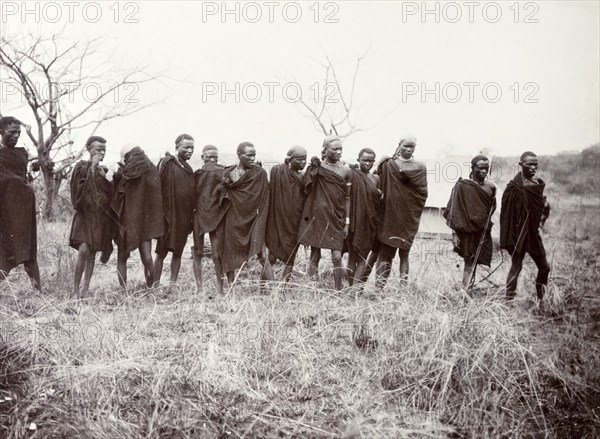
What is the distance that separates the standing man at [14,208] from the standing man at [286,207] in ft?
7.52

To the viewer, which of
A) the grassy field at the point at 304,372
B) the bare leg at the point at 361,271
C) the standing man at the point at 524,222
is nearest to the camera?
the grassy field at the point at 304,372

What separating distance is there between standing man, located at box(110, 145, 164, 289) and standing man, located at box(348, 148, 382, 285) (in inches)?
76.1

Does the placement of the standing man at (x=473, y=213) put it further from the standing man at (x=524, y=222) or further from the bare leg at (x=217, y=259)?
the bare leg at (x=217, y=259)

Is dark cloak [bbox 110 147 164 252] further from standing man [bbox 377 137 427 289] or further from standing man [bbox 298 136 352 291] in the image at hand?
standing man [bbox 377 137 427 289]

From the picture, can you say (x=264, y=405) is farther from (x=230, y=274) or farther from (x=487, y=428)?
(x=230, y=274)

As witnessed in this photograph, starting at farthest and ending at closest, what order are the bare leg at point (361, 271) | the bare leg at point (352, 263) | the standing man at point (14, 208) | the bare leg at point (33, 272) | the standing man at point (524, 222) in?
the bare leg at point (352, 263) < the bare leg at point (361, 271) < the standing man at point (524, 222) < the bare leg at point (33, 272) < the standing man at point (14, 208)

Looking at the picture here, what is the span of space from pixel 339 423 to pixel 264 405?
0.45m

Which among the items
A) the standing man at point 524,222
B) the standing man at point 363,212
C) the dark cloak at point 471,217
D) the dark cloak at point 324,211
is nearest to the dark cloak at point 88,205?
the dark cloak at point 324,211

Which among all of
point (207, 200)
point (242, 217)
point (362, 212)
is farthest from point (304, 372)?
point (207, 200)

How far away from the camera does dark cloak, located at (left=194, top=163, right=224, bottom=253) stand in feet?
19.1

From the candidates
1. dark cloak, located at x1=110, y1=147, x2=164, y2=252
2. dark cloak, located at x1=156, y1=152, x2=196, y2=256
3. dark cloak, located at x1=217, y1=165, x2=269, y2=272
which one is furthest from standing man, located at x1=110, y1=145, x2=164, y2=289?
dark cloak, located at x1=217, y1=165, x2=269, y2=272

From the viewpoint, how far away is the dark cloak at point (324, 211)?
5703 mm

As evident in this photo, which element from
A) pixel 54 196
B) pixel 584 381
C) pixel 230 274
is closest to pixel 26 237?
pixel 230 274

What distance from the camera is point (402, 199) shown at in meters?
5.86
